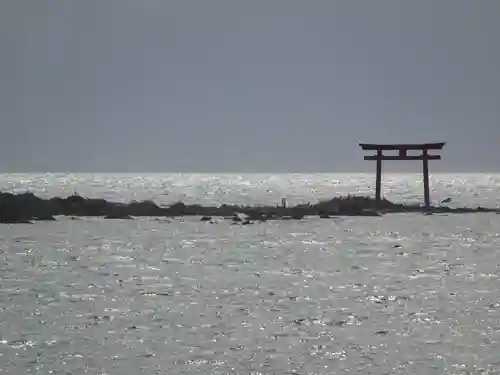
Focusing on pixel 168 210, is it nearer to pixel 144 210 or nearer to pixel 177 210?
pixel 177 210

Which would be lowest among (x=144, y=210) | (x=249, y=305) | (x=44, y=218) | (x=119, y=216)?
(x=249, y=305)

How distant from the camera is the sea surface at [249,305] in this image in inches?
439

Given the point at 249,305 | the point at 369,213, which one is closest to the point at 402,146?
the point at 369,213

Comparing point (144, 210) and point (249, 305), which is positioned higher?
point (144, 210)

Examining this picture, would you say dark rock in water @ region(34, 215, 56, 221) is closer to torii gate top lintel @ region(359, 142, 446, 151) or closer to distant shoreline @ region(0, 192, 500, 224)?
distant shoreline @ region(0, 192, 500, 224)

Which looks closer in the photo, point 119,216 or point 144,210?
point 119,216

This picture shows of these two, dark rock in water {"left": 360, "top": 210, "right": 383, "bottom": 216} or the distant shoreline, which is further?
dark rock in water {"left": 360, "top": 210, "right": 383, "bottom": 216}

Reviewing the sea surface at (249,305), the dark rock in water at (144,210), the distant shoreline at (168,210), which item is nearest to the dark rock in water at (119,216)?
the distant shoreline at (168,210)

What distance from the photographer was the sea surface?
439 inches

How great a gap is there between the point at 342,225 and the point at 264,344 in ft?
82.6

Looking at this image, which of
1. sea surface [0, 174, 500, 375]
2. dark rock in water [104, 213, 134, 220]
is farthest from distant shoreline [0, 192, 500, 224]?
sea surface [0, 174, 500, 375]

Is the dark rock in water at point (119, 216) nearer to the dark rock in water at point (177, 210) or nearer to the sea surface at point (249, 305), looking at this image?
the dark rock in water at point (177, 210)

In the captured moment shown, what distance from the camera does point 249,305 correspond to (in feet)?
50.6

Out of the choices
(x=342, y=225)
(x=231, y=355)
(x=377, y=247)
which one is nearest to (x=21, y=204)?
(x=342, y=225)
